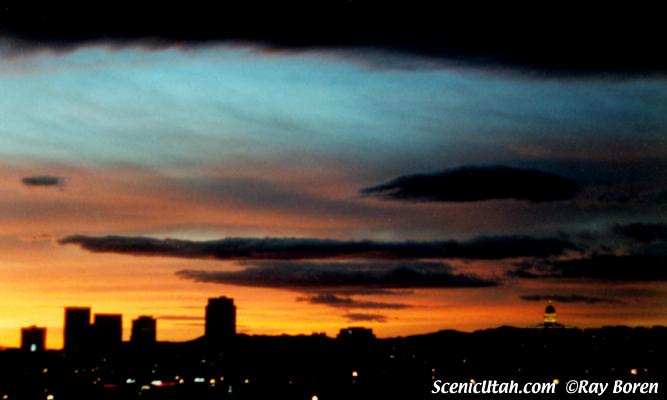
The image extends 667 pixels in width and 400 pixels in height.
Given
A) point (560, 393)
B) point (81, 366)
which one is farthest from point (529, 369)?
point (81, 366)

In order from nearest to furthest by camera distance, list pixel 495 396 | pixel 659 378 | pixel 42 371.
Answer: pixel 495 396 → pixel 659 378 → pixel 42 371

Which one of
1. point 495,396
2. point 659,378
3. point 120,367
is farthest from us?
point 120,367

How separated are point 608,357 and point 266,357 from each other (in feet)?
190

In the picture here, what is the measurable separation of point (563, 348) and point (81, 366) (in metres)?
80.6

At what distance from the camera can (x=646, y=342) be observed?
122562 millimetres

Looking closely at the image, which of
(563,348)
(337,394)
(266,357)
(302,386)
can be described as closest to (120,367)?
(266,357)

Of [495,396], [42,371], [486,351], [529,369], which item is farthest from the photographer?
[42,371]

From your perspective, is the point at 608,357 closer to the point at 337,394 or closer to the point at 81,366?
the point at 337,394

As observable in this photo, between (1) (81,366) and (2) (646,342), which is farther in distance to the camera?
(1) (81,366)

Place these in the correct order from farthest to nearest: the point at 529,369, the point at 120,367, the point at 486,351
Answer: the point at 120,367 < the point at 486,351 < the point at 529,369

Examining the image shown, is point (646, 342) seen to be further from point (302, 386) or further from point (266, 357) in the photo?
point (266, 357)

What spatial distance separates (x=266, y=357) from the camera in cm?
15750

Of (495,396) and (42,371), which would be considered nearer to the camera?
(495,396)

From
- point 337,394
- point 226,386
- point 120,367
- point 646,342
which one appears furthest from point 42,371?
point 646,342
